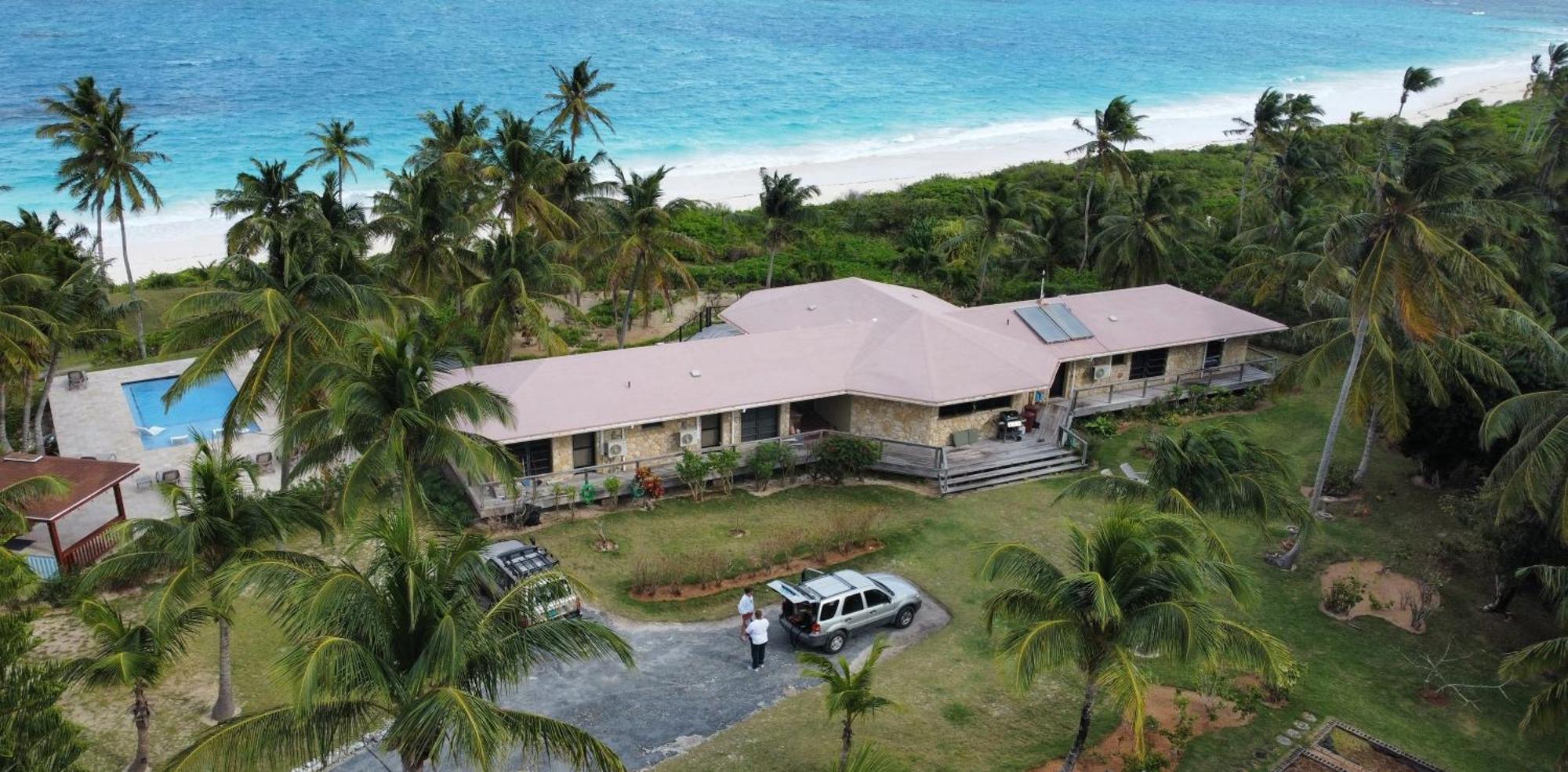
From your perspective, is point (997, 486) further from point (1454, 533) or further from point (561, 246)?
point (561, 246)

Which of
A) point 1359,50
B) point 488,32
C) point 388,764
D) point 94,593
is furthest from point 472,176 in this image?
point 1359,50

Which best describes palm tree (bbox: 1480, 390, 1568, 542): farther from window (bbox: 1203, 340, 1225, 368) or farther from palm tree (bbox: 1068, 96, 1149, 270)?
palm tree (bbox: 1068, 96, 1149, 270)

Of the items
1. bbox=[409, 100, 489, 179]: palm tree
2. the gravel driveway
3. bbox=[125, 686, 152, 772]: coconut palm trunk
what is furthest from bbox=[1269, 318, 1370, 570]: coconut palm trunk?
bbox=[409, 100, 489, 179]: palm tree

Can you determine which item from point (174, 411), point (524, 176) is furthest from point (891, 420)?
point (174, 411)

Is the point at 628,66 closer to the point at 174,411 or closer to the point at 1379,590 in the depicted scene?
the point at 174,411

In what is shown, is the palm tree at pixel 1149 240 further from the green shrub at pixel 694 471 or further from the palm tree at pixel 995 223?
the green shrub at pixel 694 471

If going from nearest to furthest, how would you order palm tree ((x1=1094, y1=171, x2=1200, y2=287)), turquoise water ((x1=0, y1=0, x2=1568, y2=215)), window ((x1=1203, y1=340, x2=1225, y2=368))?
window ((x1=1203, y1=340, x2=1225, y2=368)) < palm tree ((x1=1094, y1=171, x2=1200, y2=287)) < turquoise water ((x1=0, y1=0, x2=1568, y2=215))
